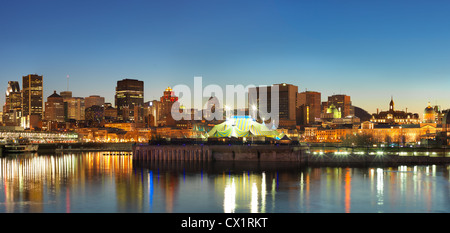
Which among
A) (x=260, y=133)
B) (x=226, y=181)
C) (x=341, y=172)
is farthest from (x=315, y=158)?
(x=260, y=133)

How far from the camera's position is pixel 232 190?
2085 inches

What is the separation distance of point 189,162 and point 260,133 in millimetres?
35112

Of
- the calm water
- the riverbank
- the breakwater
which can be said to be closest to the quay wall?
the breakwater

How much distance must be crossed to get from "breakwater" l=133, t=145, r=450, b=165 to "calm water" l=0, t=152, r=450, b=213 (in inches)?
219

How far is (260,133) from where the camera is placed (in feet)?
396

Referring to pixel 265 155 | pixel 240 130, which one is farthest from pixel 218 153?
pixel 240 130

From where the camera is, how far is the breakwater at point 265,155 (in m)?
82.6

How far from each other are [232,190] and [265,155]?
35920 mm

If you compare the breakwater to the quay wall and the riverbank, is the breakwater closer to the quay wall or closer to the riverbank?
the quay wall

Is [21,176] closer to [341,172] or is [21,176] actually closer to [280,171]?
[280,171]

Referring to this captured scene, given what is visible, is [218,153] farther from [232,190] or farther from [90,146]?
[90,146]

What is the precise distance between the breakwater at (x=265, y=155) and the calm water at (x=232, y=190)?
5558mm
